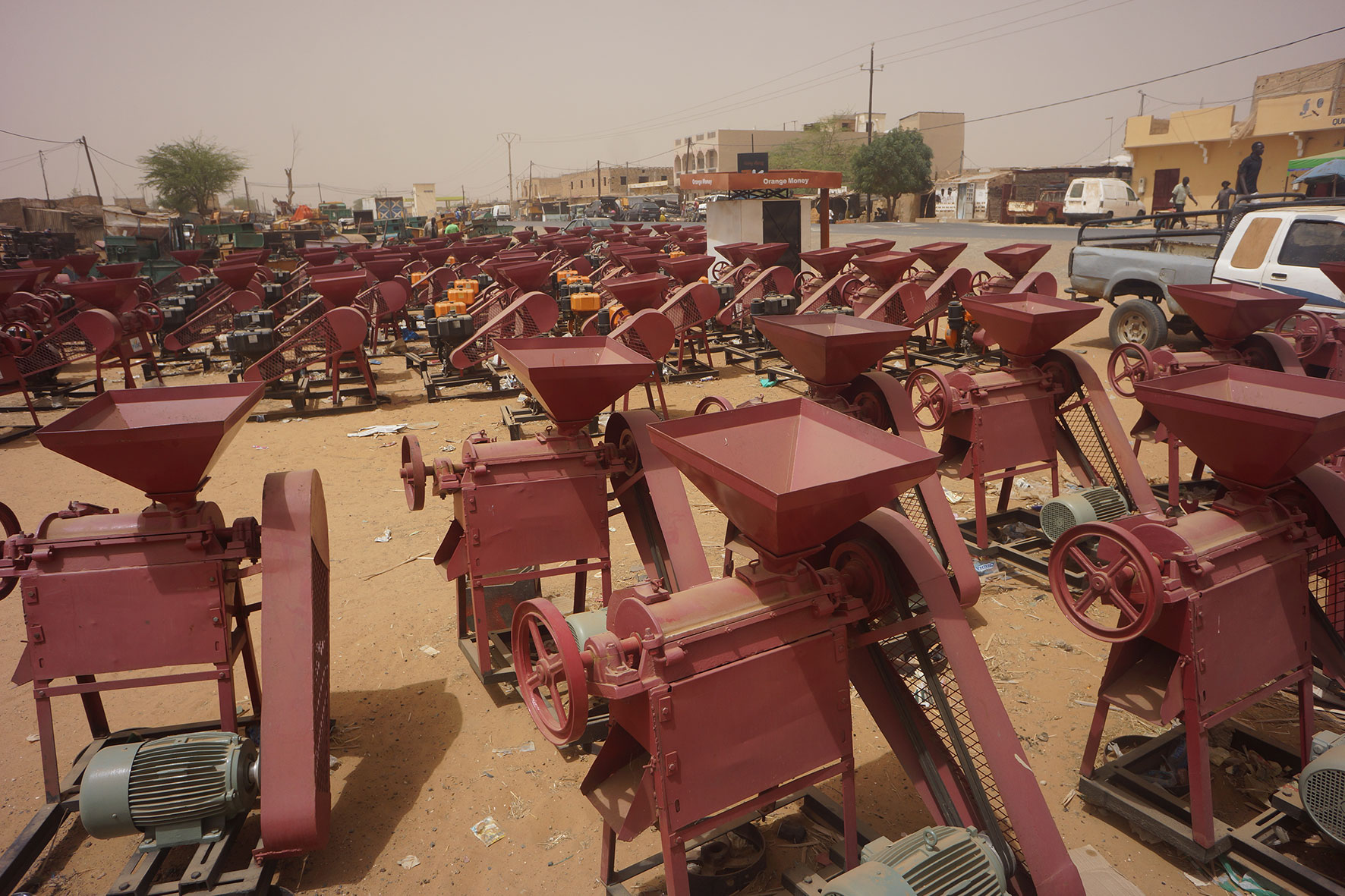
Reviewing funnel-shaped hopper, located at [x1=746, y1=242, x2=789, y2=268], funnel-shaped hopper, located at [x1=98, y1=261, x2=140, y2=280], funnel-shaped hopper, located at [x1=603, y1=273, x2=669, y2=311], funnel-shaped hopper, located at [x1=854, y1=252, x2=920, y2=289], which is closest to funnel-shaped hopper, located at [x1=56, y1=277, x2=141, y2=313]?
funnel-shaped hopper, located at [x1=98, y1=261, x2=140, y2=280]

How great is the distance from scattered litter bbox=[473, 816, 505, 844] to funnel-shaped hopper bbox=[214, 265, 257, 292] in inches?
539

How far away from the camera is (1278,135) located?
29.0 metres

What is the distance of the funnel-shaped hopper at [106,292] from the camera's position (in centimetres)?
1055

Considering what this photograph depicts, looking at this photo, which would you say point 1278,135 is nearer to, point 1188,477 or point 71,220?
point 1188,477

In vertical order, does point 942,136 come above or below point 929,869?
above

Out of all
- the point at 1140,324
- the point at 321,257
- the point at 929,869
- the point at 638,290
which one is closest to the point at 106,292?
the point at 638,290

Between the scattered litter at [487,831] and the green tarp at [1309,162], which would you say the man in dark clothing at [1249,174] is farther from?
the scattered litter at [487,831]

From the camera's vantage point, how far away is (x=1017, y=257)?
11.1 m

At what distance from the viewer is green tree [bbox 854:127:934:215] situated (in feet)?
133

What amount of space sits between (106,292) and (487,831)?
10.6 metres

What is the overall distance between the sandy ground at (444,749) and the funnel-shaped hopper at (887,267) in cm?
442

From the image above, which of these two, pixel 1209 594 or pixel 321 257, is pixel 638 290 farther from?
pixel 321 257

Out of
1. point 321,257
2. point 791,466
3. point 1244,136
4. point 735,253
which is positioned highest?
point 1244,136

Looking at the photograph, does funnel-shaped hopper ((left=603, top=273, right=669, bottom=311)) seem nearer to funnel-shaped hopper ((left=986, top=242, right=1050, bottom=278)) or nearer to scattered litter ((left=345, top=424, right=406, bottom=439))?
scattered litter ((left=345, top=424, right=406, bottom=439))
